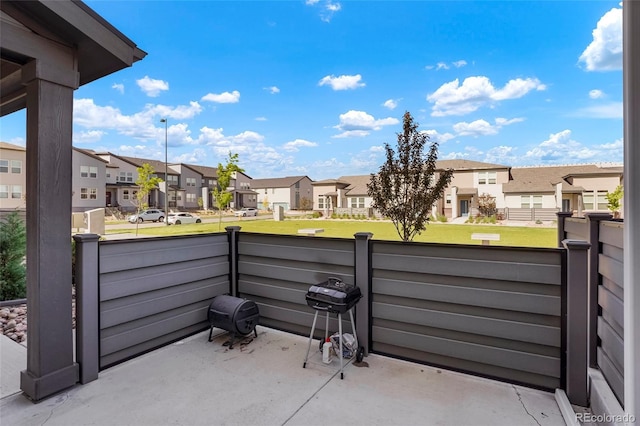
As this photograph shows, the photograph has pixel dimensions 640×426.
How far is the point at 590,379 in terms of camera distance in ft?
6.87

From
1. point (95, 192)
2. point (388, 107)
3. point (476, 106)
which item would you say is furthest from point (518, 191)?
point (95, 192)

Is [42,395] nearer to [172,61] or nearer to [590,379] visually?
[590,379]

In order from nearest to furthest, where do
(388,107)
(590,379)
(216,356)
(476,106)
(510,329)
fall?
(590,379) → (510,329) → (216,356) → (388,107) → (476,106)

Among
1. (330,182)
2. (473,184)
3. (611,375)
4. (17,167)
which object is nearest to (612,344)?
(611,375)

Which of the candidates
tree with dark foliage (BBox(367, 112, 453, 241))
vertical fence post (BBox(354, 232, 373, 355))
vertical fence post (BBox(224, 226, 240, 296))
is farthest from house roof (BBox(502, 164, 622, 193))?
vertical fence post (BBox(224, 226, 240, 296))

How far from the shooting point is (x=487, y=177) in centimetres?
1587

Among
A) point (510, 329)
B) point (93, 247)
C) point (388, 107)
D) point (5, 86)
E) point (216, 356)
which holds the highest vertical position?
point (388, 107)

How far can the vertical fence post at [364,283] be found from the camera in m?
2.83

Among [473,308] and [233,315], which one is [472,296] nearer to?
[473,308]

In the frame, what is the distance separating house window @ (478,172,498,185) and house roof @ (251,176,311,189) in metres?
15.5

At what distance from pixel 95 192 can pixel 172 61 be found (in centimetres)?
1342

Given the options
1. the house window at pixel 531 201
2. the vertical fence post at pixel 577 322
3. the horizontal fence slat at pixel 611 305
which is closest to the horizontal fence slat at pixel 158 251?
the vertical fence post at pixel 577 322

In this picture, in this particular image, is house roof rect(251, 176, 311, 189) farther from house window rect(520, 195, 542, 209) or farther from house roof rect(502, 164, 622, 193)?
house window rect(520, 195, 542, 209)

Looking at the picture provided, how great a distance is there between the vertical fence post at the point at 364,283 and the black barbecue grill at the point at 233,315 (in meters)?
1.09
